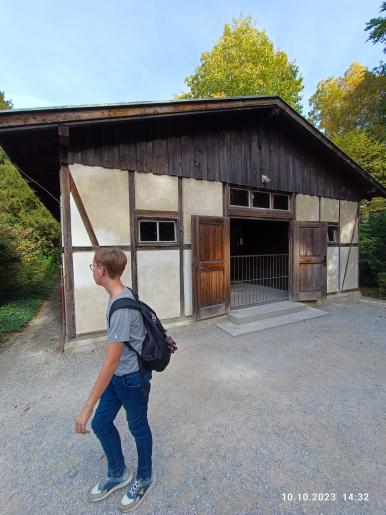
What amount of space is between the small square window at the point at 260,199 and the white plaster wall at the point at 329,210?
7.00 ft

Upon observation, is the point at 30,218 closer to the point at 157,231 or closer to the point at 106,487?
the point at 157,231

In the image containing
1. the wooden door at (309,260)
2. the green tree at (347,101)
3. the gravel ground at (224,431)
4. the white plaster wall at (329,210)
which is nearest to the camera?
the gravel ground at (224,431)

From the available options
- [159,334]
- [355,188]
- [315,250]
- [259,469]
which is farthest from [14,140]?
[355,188]

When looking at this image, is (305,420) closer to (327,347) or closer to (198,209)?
(327,347)

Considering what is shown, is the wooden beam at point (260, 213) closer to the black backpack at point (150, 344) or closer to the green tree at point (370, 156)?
the black backpack at point (150, 344)

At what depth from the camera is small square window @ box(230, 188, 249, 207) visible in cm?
586

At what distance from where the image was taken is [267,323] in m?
5.45

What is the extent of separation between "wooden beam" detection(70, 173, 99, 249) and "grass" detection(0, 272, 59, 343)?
9.24 ft

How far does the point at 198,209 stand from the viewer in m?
5.33

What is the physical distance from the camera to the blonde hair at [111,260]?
4.88ft

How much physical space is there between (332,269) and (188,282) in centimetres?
505

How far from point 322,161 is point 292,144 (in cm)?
124

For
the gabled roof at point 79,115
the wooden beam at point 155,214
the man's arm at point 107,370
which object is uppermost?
the gabled roof at point 79,115

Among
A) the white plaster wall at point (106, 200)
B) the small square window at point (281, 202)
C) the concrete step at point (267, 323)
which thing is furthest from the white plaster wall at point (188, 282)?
the small square window at point (281, 202)
